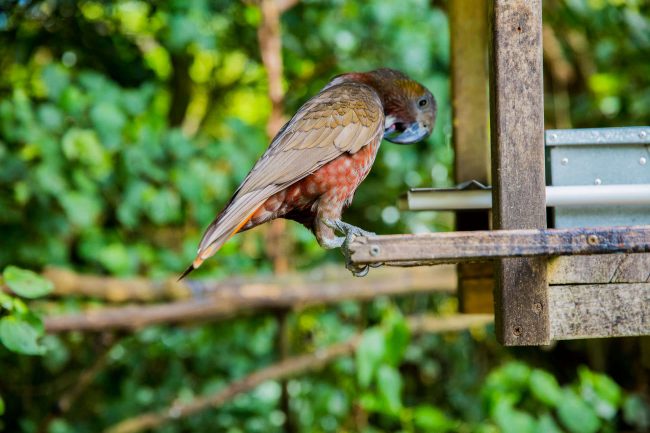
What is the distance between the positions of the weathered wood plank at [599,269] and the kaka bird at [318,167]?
562mm

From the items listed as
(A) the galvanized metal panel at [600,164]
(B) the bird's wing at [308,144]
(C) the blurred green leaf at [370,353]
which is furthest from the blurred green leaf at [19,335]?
(C) the blurred green leaf at [370,353]

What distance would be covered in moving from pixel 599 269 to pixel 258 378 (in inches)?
99.5

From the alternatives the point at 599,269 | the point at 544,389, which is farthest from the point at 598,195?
the point at 544,389

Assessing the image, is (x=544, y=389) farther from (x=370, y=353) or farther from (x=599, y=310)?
(x=599, y=310)

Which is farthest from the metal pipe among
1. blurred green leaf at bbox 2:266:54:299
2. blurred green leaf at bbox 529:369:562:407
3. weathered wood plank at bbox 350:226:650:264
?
blurred green leaf at bbox 529:369:562:407

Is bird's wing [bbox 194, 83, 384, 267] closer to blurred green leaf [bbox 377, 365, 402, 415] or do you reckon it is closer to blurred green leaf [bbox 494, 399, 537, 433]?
blurred green leaf [bbox 494, 399, 537, 433]

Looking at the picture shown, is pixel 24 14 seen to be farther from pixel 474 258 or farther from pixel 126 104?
pixel 474 258

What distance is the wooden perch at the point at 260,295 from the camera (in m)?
3.79

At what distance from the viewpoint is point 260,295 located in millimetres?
4191

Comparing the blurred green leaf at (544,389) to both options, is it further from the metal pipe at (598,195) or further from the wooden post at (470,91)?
the metal pipe at (598,195)

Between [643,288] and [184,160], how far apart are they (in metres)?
2.65

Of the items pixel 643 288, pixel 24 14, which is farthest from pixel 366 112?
pixel 24 14

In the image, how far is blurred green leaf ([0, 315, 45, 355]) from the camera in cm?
229

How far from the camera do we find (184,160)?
4.18 m
